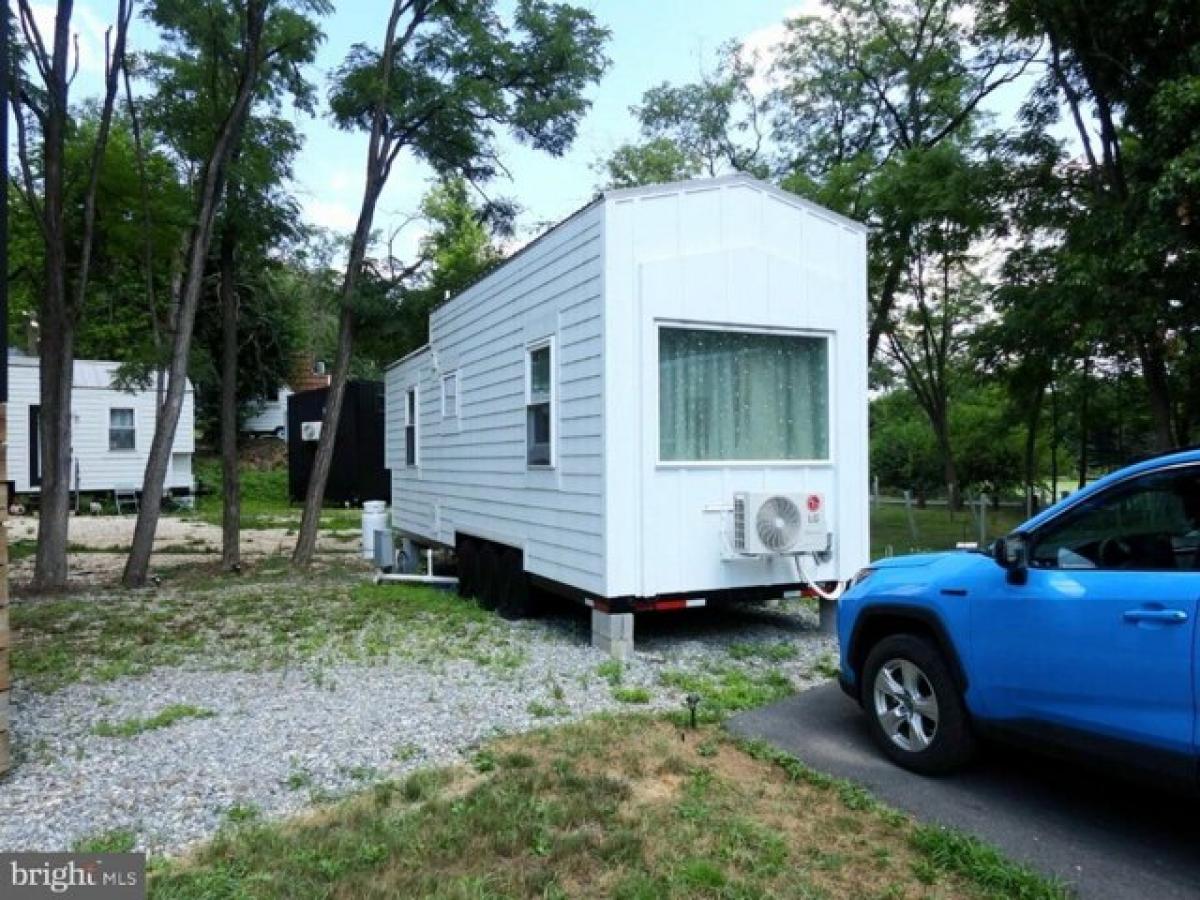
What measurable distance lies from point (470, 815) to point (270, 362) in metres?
27.6

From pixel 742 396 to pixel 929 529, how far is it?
11.3m

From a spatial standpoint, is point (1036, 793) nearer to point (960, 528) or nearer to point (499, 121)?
point (499, 121)

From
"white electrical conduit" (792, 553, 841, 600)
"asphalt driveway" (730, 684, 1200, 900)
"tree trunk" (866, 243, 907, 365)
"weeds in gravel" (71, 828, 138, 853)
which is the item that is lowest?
"weeds in gravel" (71, 828, 138, 853)

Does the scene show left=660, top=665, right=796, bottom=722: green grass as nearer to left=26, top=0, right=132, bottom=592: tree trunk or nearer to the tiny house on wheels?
the tiny house on wheels

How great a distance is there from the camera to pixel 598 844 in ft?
9.96

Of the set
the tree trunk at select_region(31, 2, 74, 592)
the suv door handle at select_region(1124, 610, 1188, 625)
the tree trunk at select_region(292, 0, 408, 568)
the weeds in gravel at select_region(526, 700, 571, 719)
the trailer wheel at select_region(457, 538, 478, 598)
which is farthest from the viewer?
the tree trunk at select_region(292, 0, 408, 568)

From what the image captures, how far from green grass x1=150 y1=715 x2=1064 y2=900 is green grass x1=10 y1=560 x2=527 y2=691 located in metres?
2.25

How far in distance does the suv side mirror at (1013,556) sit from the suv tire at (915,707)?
1.92 ft

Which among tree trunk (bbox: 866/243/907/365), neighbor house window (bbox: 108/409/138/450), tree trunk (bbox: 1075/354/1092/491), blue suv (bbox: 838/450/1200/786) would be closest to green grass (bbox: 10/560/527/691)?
blue suv (bbox: 838/450/1200/786)

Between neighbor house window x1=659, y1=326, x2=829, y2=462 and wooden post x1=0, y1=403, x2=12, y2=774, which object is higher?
neighbor house window x1=659, y1=326, x2=829, y2=462

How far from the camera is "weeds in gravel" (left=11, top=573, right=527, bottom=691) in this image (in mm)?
6082

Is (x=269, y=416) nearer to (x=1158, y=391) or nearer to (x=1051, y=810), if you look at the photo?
(x=1158, y=391)

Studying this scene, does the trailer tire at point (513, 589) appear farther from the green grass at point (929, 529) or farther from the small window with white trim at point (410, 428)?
the green grass at point (929, 529)

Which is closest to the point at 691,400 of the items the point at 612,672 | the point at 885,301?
the point at 612,672
